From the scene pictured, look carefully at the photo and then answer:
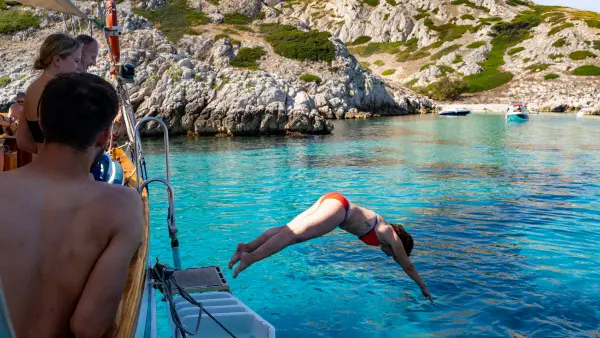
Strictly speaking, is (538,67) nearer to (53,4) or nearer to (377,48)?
(377,48)

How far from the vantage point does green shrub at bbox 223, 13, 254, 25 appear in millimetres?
68050

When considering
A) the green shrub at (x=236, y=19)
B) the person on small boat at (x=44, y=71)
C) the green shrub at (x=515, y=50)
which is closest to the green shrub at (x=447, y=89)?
the green shrub at (x=515, y=50)

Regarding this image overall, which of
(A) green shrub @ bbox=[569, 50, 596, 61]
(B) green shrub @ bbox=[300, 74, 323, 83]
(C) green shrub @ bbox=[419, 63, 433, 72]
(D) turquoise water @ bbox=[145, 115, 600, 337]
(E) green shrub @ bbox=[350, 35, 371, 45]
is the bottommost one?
(D) turquoise water @ bbox=[145, 115, 600, 337]

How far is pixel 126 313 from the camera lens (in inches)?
127

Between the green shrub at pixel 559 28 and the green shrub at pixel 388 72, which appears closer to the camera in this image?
the green shrub at pixel 559 28

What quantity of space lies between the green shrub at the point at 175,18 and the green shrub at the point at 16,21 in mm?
14716

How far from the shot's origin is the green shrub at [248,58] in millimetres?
53094

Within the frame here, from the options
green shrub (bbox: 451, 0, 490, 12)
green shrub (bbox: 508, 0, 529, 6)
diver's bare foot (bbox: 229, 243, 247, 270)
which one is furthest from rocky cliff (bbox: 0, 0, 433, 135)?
green shrub (bbox: 508, 0, 529, 6)

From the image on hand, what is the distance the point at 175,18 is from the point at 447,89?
39918mm

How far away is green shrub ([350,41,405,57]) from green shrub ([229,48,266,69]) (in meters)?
54.7

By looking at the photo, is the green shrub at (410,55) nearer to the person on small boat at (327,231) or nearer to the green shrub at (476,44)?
the green shrub at (476,44)

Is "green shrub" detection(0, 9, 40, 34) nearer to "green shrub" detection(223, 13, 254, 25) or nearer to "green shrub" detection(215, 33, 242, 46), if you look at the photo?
"green shrub" detection(215, 33, 242, 46)

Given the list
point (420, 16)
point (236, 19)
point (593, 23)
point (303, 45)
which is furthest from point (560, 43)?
point (236, 19)

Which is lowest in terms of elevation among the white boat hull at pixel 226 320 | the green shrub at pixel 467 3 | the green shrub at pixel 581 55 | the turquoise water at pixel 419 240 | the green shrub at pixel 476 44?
the turquoise water at pixel 419 240
